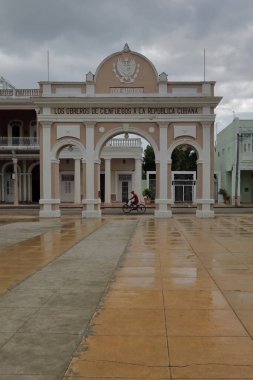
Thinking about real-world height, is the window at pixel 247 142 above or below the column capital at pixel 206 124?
above

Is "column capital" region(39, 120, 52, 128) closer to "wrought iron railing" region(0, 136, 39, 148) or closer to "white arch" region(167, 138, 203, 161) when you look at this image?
"white arch" region(167, 138, 203, 161)

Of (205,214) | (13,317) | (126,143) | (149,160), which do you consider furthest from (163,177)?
(149,160)

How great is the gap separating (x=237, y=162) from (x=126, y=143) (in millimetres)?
9064

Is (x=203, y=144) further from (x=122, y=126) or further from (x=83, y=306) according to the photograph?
(x=83, y=306)

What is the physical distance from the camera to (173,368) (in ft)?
12.7

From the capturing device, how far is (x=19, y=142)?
36.2 metres

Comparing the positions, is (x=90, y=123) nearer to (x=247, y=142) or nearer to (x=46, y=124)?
(x=46, y=124)

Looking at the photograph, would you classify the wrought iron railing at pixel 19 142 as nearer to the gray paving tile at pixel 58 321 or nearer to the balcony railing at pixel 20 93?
the balcony railing at pixel 20 93

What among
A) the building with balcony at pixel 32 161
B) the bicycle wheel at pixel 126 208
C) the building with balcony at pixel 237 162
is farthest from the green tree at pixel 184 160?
the bicycle wheel at pixel 126 208

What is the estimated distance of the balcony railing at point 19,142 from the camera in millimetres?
35531

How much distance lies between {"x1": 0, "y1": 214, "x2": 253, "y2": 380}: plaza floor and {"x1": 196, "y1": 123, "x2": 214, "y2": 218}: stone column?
12652 mm

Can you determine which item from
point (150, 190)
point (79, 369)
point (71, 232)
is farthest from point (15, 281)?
point (150, 190)

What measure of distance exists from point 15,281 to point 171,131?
17.3m

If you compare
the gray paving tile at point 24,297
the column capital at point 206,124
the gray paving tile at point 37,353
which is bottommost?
the gray paving tile at point 37,353
